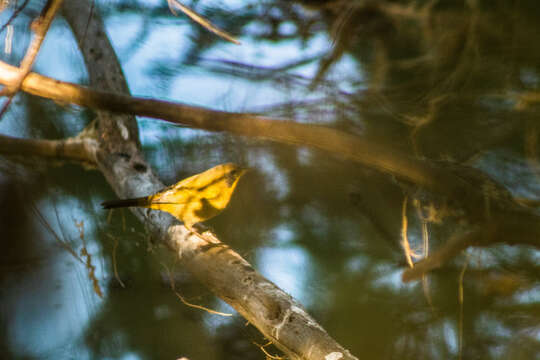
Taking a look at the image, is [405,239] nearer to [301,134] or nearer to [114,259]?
[301,134]

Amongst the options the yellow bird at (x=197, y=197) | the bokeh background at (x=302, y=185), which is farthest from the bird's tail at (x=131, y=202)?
the bokeh background at (x=302, y=185)

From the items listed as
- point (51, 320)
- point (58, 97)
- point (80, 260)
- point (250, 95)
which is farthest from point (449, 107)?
point (51, 320)

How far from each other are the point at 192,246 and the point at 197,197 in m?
0.11

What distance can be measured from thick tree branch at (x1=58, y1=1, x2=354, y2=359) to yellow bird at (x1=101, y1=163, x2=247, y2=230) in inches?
2.4

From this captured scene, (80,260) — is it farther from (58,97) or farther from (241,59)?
(241,59)

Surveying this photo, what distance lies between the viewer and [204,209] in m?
0.83

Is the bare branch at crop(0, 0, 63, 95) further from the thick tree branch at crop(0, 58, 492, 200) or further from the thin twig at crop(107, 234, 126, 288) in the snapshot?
the thin twig at crop(107, 234, 126, 288)

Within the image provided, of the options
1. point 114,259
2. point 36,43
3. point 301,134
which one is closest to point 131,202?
point 114,259

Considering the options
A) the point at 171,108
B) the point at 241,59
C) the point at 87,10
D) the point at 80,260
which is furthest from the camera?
the point at 80,260

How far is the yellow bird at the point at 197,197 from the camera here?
0.76 m

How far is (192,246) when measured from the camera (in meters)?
0.84

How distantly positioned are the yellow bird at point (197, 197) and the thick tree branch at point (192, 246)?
6cm

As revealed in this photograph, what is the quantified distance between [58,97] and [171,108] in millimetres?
280

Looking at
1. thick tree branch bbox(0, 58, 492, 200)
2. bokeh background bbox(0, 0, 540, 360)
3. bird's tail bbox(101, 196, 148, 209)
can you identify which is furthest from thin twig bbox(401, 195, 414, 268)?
bird's tail bbox(101, 196, 148, 209)
